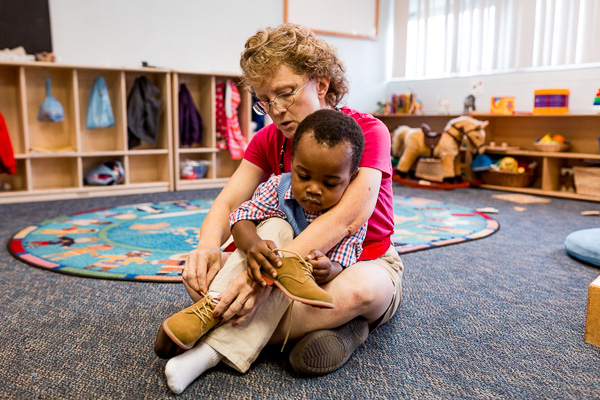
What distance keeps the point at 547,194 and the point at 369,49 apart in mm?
2742

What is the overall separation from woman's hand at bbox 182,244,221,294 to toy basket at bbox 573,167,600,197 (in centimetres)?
343

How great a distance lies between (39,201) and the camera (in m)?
3.54

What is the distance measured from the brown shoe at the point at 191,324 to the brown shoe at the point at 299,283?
0.15 meters

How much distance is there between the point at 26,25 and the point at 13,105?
0.64 metres

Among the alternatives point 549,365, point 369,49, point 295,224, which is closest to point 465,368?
point 549,365

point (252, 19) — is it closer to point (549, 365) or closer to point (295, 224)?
point (295, 224)

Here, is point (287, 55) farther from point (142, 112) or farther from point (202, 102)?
point (202, 102)

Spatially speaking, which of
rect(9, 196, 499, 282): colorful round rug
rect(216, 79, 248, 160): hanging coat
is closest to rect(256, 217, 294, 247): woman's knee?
rect(9, 196, 499, 282): colorful round rug

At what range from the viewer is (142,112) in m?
3.98

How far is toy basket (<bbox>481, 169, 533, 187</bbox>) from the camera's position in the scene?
4070 millimetres

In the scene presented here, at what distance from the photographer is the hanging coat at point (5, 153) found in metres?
3.33

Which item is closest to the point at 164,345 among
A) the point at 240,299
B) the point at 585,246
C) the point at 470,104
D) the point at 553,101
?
the point at 240,299

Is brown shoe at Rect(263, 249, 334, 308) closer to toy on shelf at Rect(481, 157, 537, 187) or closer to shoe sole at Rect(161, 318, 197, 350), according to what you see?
shoe sole at Rect(161, 318, 197, 350)

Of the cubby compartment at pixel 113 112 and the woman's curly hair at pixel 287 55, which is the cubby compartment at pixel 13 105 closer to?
the cubby compartment at pixel 113 112
